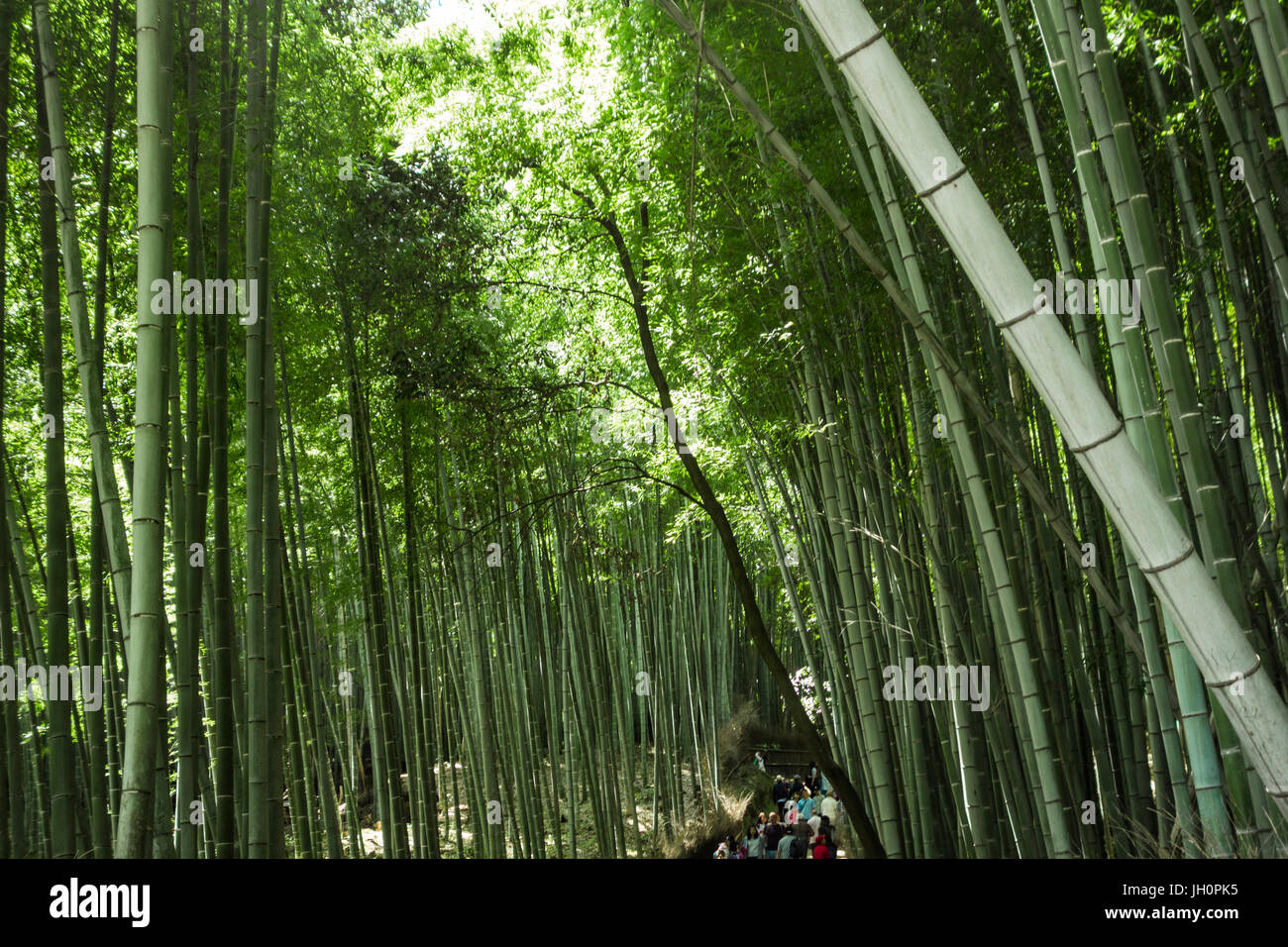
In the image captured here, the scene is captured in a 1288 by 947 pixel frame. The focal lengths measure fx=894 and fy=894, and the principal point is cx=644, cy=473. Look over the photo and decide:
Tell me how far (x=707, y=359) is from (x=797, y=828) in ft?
13.1

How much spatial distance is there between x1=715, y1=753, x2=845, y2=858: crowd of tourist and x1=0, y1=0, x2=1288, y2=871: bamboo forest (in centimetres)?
6

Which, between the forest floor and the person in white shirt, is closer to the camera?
the person in white shirt

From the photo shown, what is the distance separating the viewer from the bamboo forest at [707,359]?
1.85m

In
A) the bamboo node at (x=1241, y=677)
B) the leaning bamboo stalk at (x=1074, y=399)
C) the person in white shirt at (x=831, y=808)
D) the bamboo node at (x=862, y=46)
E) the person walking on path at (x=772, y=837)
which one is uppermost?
the bamboo node at (x=862, y=46)

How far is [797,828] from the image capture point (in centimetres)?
657

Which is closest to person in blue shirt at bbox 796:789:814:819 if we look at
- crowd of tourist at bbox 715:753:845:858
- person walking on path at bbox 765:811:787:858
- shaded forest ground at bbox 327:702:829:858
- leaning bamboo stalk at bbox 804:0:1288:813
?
crowd of tourist at bbox 715:753:845:858

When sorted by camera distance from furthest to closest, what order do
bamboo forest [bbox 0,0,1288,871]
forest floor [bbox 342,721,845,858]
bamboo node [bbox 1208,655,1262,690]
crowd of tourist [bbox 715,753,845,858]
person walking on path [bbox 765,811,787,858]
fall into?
forest floor [bbox 342,721,845,858] < person walking on path [bbox 765,811,787,858] < crowd of tourist [bbox 715,753,845,858] < bamboo forest [bbox 0,0,1288,871] < bamboo node [bbox 1208,655,1262,690]

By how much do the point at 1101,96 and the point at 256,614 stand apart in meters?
2.78

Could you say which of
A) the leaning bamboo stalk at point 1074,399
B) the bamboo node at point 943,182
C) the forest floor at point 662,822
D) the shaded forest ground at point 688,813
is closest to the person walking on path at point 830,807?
the forest floor at point 662,822

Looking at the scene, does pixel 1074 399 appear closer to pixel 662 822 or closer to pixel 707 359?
pixel 707 359

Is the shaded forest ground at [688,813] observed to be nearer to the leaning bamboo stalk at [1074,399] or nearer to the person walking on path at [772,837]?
the person walking on path at [772,837]

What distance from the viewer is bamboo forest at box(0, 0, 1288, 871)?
1.85m

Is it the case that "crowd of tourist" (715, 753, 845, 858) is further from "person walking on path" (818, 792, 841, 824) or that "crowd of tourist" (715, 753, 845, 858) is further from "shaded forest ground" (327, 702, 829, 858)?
"shaded forest ground" (327, 702, 829, 858)

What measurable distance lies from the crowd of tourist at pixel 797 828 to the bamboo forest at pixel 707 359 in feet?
0.21
